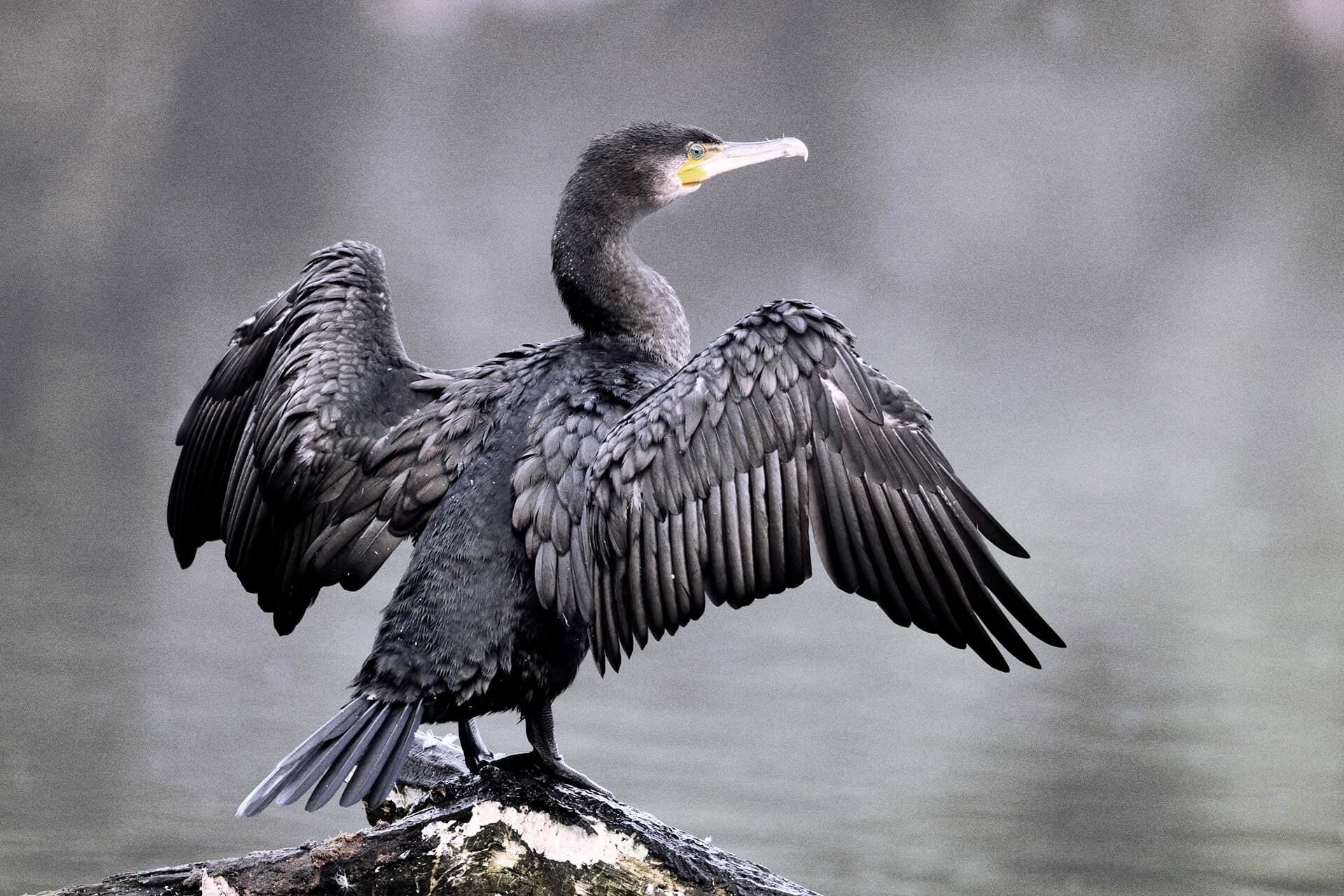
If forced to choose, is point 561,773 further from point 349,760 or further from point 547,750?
point 349,760

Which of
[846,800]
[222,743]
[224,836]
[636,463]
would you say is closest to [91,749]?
[222,743]

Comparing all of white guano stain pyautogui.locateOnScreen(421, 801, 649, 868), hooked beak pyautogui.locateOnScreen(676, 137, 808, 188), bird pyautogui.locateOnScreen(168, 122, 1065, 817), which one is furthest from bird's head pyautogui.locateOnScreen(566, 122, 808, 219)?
white guano stain pyautogui.locateOnScreen(421, 801, 649, 868)

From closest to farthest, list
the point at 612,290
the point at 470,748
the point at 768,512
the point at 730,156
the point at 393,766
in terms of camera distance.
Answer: the point at 393,766 < the point at 768,512 < the point at 470,748 < the point at 612,290 < the point at 730,156

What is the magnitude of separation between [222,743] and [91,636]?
1241mm

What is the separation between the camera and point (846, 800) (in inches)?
228

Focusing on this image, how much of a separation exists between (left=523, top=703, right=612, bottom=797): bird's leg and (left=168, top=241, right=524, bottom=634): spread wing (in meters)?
0.42

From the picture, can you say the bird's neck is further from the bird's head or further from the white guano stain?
the white guano stain

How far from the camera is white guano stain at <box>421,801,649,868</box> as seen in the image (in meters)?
2.58

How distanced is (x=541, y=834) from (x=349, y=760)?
34 cm

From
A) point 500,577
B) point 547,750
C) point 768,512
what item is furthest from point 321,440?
point 768,512

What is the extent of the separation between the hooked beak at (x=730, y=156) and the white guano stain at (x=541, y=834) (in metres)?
1.51

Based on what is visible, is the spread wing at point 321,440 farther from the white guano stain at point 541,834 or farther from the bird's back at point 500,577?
the white guano stain at point 541,834

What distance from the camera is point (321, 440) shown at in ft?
9.96

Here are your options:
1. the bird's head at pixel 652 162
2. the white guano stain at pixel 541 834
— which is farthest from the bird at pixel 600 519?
the bird's head at pixel 652 162
